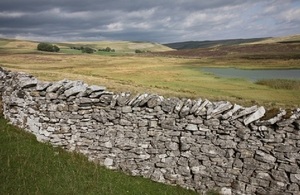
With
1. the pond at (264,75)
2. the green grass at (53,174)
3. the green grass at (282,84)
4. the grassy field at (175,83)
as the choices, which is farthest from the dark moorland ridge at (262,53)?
the green grass at (53,174)

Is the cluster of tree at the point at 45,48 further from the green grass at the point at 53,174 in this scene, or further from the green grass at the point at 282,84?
the green grass at the point at 53,174

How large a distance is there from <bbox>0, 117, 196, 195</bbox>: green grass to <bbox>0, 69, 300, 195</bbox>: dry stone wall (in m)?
0.69

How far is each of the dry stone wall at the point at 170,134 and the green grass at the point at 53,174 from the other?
69 cm

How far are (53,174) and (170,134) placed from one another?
4116 mm

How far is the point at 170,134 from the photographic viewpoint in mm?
12211

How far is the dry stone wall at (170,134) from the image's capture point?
10.9 meters

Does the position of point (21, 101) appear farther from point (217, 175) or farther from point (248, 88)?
point (248, 88)

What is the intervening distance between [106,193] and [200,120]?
3.96 metres

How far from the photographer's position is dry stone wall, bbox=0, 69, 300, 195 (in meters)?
10.9

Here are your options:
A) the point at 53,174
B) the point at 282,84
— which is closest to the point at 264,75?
the point at 282,84

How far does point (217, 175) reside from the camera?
459 inches

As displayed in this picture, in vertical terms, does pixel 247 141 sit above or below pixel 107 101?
below

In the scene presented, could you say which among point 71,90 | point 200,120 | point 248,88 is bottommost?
point 248,88

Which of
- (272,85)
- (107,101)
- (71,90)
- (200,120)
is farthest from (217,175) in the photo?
(272,85)
